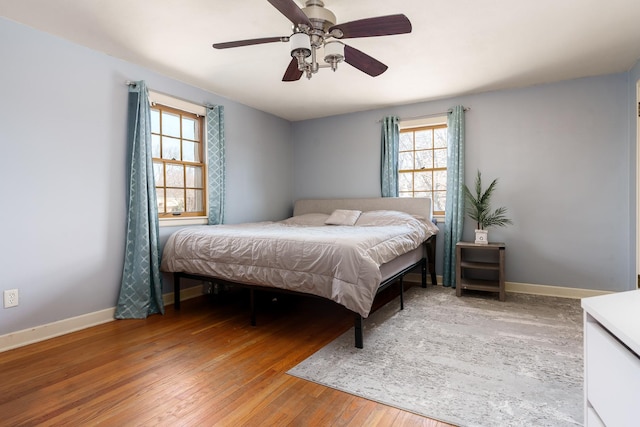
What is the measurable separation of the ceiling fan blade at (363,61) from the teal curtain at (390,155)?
2045 millimetres

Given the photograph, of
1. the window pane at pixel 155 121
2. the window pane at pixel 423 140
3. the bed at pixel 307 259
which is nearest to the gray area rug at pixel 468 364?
the bed at pixel 307 259

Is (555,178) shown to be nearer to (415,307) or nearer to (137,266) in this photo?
(415,307)

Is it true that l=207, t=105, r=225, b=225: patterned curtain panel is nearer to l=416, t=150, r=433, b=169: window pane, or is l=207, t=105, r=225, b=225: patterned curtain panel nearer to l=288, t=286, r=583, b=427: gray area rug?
l=288, t=286, r=583, b=427: gray area rug

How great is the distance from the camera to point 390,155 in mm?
4531

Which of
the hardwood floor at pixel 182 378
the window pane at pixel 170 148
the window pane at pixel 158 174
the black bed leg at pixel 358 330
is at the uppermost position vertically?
the window pane at pixel 170 148

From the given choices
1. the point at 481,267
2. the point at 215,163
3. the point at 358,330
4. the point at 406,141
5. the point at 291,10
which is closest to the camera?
the point at 291,10

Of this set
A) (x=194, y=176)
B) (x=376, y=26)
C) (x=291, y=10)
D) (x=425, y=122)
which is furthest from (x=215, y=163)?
(x=425, y=122)

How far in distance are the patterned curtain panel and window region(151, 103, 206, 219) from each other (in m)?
0.13

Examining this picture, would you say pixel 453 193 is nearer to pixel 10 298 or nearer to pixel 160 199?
pixel 160 199

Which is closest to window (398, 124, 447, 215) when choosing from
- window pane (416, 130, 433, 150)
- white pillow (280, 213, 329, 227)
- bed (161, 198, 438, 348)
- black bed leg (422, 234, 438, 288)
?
window pane (416, 130, 433, 150)

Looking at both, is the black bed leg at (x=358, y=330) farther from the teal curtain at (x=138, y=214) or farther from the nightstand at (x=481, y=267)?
the teal curtain at (x=138, y=214)

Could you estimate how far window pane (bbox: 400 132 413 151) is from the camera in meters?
4.65

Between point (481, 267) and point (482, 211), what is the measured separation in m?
0.70

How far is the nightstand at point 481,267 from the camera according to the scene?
355cm
